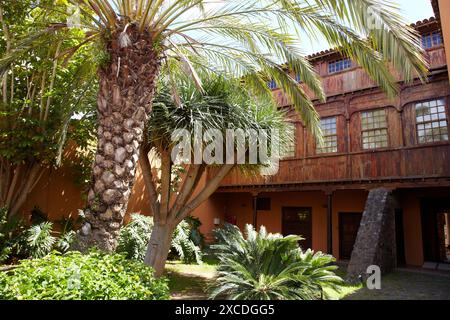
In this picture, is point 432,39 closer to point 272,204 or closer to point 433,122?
point 433,122

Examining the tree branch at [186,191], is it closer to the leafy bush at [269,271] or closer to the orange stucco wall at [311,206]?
the leafy bush at [269,271]

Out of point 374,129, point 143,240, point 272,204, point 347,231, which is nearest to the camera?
point 143,240

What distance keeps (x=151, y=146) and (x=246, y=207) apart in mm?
9935

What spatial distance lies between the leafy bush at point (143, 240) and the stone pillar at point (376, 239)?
4837mm

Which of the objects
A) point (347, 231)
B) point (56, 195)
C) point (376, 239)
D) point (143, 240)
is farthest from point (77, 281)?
point (347, 231)

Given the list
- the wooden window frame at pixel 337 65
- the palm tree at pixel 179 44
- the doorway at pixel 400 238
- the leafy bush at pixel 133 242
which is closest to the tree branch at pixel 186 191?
the palm tree at pixel 179 44

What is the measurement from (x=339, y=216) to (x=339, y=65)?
610 centimetres

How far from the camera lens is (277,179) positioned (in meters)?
13.9

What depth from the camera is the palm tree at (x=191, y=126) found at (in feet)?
23.2

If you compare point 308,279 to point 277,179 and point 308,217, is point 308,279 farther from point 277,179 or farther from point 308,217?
point 308,217

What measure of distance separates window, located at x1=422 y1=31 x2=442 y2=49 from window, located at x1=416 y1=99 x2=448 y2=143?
76.3 inches

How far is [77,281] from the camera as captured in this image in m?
3.11
